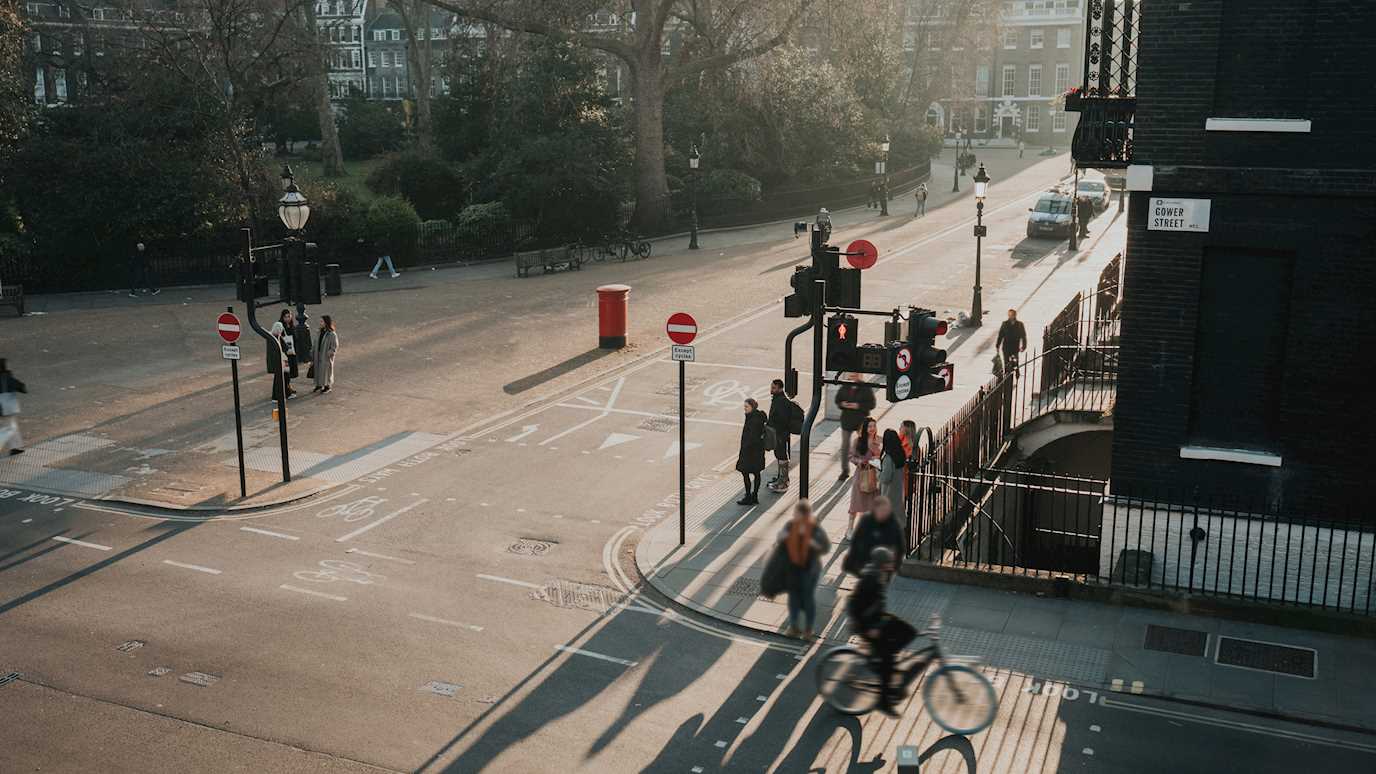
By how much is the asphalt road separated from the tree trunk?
102 feet

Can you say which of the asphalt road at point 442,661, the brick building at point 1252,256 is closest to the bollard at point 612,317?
the asphalt road at point 442,661

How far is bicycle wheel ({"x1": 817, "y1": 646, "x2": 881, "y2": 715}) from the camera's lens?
1082 cm

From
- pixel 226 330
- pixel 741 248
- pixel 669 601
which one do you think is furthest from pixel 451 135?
pixel 669 601

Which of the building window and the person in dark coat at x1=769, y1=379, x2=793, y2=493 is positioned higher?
the building window

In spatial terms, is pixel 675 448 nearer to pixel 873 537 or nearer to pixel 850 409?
pixel 850 409

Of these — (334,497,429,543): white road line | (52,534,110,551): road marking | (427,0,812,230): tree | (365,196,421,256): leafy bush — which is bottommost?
(52,534,110,551): road marking

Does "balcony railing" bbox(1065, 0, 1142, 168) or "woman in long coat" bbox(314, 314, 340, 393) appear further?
"woman in long coat" bbox(314, 314, 340, 393)

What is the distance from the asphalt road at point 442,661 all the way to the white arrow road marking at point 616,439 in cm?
117

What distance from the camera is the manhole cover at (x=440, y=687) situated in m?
11.7

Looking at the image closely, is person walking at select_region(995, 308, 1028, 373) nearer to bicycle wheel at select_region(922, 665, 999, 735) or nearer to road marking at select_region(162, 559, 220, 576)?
bicycle wheel at select_region(922, 665, 999, 735)

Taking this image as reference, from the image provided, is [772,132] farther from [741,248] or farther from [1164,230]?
[1164,230]

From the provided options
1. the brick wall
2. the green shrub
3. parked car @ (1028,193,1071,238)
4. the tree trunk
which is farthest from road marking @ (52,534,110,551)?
parked car @ (1028,193,1071,238)

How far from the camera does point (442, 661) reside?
12.4m

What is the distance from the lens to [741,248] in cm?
4822
